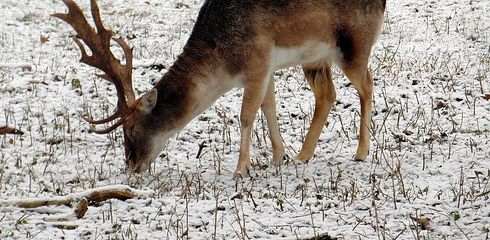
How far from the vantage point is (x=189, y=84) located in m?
7.59

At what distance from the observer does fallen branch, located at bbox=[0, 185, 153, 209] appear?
5.64m

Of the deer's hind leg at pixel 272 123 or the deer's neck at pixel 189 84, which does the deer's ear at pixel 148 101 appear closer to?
the deer's neck at pixel 189 84

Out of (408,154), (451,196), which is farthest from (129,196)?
(408,154)

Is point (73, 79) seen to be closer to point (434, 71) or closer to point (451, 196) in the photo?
point (434, 71)

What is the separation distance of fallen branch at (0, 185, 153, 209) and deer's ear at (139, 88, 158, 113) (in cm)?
162

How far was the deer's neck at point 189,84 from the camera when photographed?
7.57 m

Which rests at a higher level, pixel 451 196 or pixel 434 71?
pixel 434 71

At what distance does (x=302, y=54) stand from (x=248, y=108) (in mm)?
827

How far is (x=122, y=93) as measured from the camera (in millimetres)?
7500

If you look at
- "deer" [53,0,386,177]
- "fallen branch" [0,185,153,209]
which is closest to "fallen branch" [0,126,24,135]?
"deer" [53,0,386,177]

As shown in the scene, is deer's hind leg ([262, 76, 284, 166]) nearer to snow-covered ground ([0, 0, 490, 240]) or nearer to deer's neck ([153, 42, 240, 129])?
snow-covered ground ([0, 0, 490, 240])

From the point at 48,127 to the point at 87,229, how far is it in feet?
13.2

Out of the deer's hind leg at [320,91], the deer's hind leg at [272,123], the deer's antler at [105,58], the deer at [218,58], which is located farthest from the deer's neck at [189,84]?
the deer's hind leg at [320,91]

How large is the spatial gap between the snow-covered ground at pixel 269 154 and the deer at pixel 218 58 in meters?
0.41
